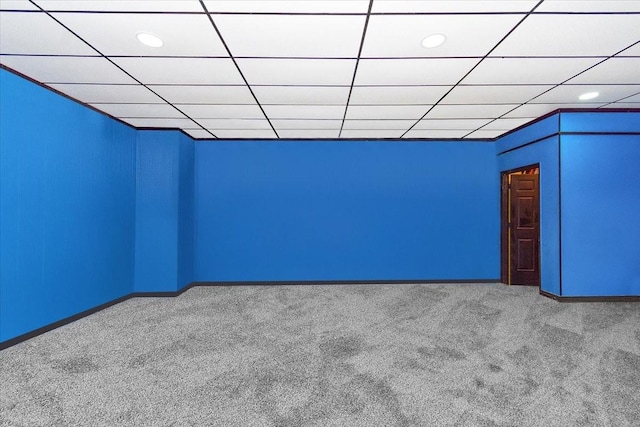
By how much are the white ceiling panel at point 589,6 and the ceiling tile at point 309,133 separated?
150 inches

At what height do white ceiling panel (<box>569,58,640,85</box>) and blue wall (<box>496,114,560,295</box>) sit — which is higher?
white ceiling panel (<box>569,58,640,85</box>)

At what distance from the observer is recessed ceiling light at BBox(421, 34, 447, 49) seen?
2.80 metres

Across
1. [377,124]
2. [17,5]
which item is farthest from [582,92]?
[17,5]

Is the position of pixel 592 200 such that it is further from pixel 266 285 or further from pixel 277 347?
pixel 266 285

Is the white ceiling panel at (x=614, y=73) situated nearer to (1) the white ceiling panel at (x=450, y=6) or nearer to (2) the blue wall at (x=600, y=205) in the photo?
(2) the blue wall at (x=600, y=205)

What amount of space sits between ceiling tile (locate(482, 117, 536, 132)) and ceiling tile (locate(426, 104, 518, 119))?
34cm

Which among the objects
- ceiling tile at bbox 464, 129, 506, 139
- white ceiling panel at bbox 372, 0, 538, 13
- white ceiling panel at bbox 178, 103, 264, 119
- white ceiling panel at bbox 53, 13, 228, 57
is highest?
ceiling tile at bbox 464, 129, 506, 139

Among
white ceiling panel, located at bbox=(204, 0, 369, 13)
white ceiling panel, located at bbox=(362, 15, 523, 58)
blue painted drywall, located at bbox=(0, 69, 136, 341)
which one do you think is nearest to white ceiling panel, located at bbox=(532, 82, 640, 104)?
white ceiling panel, located at bbox=(362, 15, 523, 58)

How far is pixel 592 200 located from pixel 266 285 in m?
5.41

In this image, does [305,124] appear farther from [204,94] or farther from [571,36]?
[571,36]

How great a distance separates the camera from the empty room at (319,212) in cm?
250

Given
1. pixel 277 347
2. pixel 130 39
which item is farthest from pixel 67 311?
pixel 130 39

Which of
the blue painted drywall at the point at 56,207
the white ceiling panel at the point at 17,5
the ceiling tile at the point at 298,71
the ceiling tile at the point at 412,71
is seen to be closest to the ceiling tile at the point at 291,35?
the ceiling tile at the point at 298,71

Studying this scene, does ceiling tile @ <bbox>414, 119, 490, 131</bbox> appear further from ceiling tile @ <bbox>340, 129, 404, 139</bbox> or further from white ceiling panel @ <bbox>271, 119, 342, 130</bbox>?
white ceiling panel @ <bbox>271, 119, 342, 130</bbox>
